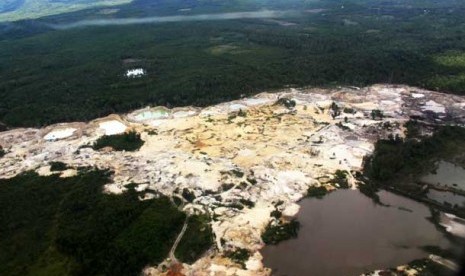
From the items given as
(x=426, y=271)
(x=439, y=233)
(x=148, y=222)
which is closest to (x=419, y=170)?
(x=439, y=233)

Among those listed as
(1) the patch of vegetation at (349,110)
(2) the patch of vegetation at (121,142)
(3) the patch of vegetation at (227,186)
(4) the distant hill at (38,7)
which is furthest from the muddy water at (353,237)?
(4) the distant hill at (38,7)

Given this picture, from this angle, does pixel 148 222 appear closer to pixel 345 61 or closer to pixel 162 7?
pixel 345 61

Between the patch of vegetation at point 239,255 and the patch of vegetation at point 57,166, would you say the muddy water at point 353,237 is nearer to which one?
the patch of vegetation at point 239,255

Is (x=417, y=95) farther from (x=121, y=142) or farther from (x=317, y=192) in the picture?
(x=121, y=142)

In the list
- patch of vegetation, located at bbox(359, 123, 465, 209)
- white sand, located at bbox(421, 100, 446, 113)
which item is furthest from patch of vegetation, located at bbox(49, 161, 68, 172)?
white sand, located at bbox(421, 100, 446, 113)

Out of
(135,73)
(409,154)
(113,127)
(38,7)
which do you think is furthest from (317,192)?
(38,7)

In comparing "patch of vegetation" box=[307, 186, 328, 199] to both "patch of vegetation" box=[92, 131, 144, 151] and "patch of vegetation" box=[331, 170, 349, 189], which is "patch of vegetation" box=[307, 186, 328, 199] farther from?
"patch of vegetation" box=[92, 131, 144, 151]
